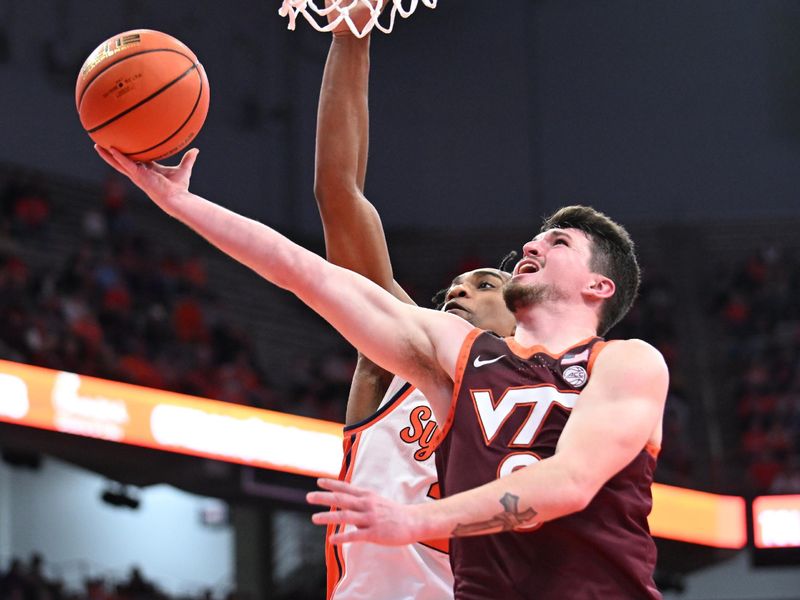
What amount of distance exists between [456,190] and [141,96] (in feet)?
56.7

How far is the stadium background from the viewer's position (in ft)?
52.0

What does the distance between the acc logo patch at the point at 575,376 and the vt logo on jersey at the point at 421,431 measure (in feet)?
2.98

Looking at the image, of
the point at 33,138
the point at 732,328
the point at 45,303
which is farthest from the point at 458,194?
the point at 45,303

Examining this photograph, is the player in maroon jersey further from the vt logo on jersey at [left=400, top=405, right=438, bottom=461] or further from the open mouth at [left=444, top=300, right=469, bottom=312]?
the open mouth at [left=444, top=300, right=469, bottom=312]

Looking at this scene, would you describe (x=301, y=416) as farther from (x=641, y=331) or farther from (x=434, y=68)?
(x=434, y=68)

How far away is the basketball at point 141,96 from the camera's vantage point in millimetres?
3332

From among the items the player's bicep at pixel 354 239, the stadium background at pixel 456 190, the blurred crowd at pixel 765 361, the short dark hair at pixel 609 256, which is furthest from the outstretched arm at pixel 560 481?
the blurred crowd at pixel 765 361

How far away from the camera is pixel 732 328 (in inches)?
725

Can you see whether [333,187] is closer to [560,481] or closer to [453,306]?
[453,306]

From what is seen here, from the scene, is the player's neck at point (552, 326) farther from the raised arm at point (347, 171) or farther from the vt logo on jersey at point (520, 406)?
the raised arm at point (347, 171)

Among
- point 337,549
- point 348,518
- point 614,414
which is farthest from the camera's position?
point 337,549

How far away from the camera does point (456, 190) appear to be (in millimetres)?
20531

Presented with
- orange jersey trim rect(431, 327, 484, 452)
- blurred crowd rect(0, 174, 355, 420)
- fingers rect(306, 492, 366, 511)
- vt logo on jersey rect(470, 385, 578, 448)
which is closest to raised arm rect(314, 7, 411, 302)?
orange jersey trim rect(431, 327, 484, 452)

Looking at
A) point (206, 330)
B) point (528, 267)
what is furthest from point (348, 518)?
point (206, 330)
